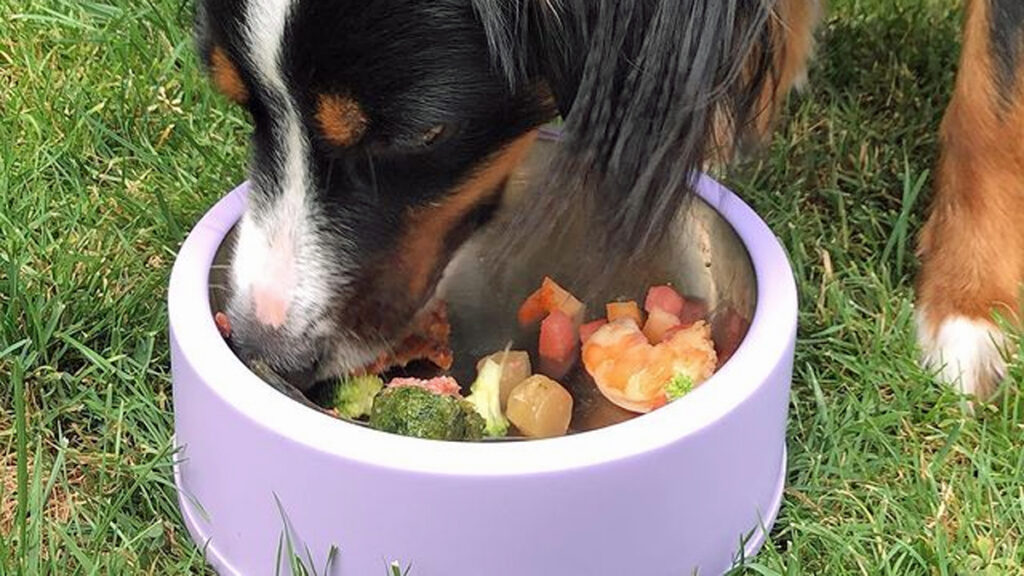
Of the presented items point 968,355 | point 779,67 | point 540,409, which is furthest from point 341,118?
point 968,355

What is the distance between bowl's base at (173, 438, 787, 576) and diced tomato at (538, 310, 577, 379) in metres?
0.32

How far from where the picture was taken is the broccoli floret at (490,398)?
5.54ft

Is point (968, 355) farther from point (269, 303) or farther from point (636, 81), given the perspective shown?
point (269, 303)

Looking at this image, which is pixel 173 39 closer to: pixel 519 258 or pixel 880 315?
pixel 519 258

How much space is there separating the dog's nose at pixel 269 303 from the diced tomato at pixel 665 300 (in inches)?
19.0

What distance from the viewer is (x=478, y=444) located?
1.39 m

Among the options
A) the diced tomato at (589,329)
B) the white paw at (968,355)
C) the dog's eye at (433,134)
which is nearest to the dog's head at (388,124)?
the dog's eye at (433,134)

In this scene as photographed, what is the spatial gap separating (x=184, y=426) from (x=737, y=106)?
2.34 ft

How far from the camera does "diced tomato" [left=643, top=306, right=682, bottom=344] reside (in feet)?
5.90

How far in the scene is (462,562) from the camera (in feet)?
4.71

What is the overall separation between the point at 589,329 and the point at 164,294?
599mm

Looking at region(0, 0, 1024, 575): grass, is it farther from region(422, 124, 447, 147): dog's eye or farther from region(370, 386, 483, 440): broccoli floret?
region(422, 124, 447, 147): dog's eye

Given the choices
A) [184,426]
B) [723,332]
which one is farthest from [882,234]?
[184,426]

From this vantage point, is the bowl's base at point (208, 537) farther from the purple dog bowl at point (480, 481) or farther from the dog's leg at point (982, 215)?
the dog's leg at point (982, 215)
